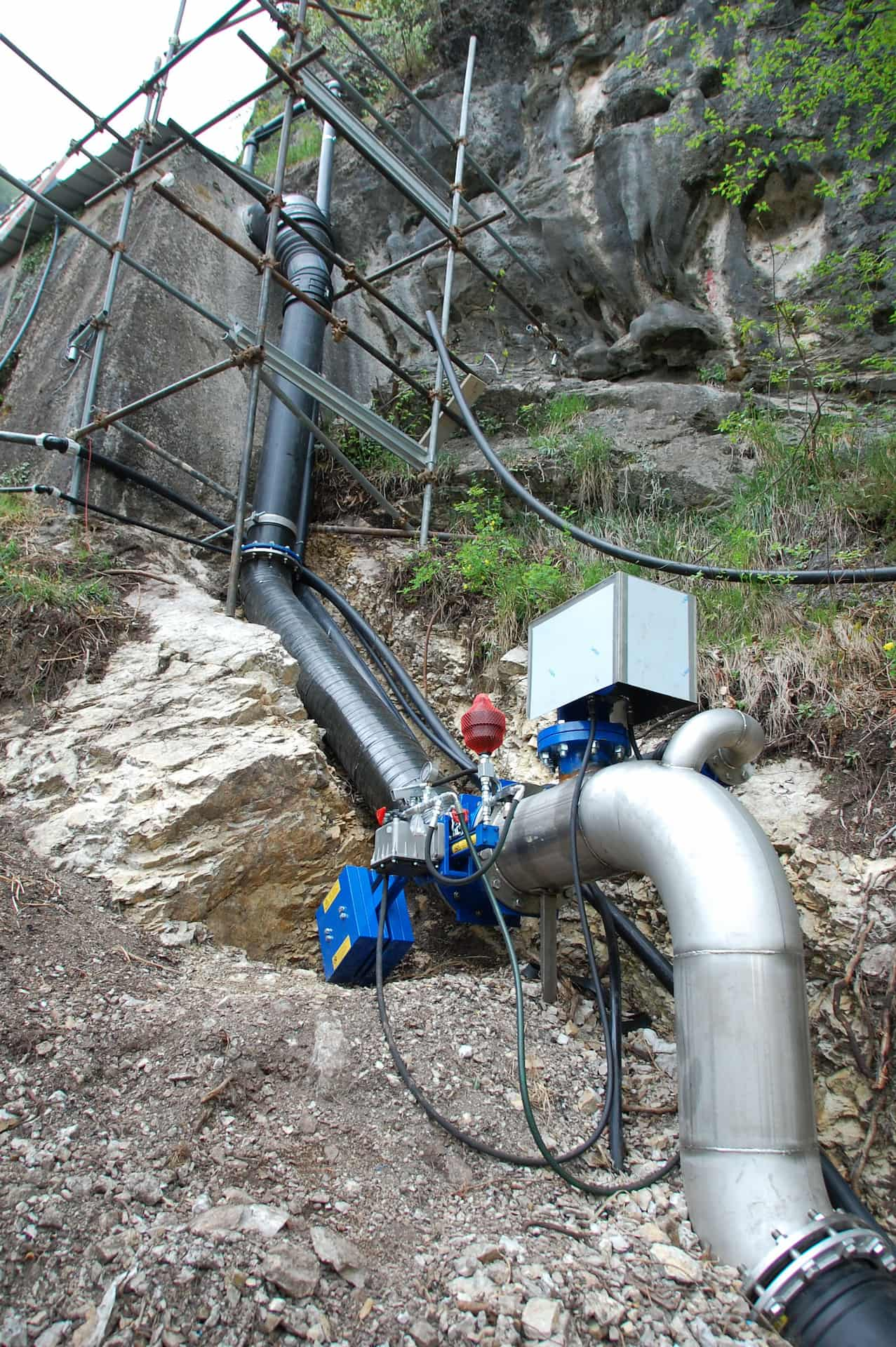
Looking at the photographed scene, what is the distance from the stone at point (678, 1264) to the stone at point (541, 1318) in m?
0.24

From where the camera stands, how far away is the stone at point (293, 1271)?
3.86ft

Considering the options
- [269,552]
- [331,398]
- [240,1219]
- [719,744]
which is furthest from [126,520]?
[240,1219]

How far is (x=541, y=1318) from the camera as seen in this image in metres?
1.17

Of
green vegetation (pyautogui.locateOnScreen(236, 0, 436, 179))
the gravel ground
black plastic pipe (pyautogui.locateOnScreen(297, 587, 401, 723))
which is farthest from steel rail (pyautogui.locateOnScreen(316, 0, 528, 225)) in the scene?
the gravel ground

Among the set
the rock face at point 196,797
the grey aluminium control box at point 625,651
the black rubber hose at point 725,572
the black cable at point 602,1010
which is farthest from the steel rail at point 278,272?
the black cable at point 602,1010

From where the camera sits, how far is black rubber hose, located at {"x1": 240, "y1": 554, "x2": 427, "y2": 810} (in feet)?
9.21

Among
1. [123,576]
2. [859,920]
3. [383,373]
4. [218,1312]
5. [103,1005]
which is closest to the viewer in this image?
[218,1312]

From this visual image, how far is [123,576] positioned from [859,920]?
10.8 ft

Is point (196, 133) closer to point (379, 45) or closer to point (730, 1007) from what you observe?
point (379, 45)

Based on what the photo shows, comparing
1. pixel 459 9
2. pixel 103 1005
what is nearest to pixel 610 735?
pixel 103 1005

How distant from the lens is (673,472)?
179 inches

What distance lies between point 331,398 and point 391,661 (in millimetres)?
1517

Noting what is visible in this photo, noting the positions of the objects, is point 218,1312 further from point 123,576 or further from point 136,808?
point 123,576

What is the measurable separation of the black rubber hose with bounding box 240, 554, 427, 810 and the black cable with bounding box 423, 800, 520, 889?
232 millimetres
